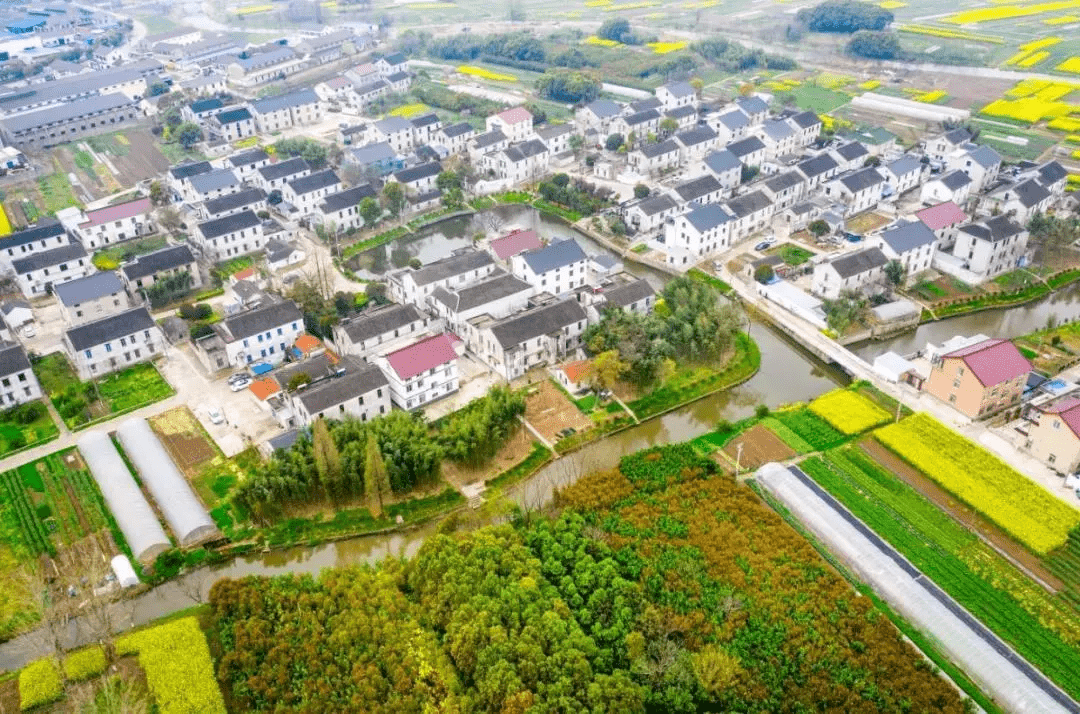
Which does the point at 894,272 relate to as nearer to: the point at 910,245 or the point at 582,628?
the point at 910,245

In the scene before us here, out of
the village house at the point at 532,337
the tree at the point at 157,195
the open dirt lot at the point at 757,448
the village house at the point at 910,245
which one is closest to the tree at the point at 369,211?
the tree at the point at 157,195

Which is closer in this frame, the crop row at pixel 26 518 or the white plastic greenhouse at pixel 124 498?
the white plastic greenhouse at pixel 124 498

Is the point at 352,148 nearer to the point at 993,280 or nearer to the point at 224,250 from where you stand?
the point at 224,250

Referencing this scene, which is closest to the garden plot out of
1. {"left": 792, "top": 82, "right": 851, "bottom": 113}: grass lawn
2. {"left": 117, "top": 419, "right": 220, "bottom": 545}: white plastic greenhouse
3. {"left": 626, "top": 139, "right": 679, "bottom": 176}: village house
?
{"left": 117, "top": 419, "right": 220, "bottom": 545}: white plastic greenhouse

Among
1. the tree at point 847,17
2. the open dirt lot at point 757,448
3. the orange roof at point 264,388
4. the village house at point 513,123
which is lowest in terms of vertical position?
the open dirt lot at point 757,448

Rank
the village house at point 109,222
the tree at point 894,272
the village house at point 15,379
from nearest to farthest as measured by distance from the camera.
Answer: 1. the village house at point 15,379
2. the tree at point 894,272
3. the village house at point 109,222

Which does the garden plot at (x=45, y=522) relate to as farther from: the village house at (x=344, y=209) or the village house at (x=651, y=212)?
the village house at (x=651, y=212)

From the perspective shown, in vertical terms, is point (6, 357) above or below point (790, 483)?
above

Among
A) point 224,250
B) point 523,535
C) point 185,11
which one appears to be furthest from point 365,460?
point 185,11
